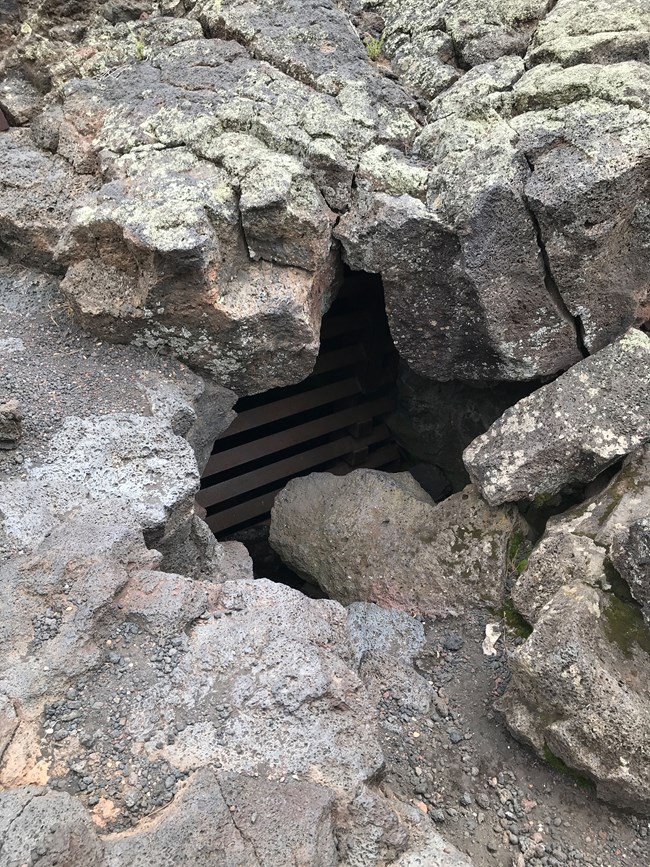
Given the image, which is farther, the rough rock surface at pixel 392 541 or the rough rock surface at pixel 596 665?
the rough rock surface at pixel 392 541

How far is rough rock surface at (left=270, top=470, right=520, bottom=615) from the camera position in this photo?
275 cm

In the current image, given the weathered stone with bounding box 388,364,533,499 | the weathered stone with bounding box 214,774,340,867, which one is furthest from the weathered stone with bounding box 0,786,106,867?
the weathered stone with bounding box 388,364,533,499

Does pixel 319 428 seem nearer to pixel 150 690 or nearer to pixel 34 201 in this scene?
pixel 34 201

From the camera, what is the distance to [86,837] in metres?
1.42

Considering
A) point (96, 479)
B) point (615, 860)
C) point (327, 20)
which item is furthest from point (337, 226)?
point (615, 860)

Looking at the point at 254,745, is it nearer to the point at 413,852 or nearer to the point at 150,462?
the point at 413,852

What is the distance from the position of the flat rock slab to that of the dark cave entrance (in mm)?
1588

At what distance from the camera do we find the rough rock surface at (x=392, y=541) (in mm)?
2754

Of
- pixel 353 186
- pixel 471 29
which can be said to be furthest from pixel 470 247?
pixel 471 29

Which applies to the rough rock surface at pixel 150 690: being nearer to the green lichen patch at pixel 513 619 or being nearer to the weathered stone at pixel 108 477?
the weathered stone at pixel 108 477

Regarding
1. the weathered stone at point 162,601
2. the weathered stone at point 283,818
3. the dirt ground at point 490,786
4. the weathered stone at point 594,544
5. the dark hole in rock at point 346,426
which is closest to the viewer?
the weathered stone at point 283,818

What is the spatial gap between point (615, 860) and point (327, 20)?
12.3 feet

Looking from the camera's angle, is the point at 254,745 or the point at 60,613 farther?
the point at 60,613

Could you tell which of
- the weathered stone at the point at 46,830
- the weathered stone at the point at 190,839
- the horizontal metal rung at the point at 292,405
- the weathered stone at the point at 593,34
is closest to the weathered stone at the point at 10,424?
the weathered stone at the point at 46,830
